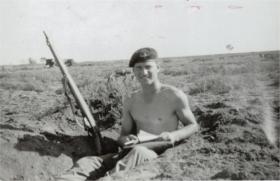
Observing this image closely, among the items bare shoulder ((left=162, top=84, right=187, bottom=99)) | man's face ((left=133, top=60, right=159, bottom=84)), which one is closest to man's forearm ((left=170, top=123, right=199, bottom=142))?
bare shoulder ((left=162, top=84, right=187, bottom=99))

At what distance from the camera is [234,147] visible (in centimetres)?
238

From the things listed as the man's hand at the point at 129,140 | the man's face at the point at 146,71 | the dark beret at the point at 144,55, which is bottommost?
the man's hand at the point at 129,140

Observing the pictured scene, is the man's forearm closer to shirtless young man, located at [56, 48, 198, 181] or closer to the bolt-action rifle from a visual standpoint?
Answer: shirtless young man, located at [56, 48, 198, 181]

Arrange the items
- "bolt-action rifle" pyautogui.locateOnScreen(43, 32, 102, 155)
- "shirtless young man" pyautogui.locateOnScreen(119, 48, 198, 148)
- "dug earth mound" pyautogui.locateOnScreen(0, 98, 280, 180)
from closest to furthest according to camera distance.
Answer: "dug earth mound" pyautogui.locateOnScreen(0, 98, 280, 180), "shirtless young man" pyautogui.locateOnScreen(119, 48, 198, 148), "bolt-action rifle" pyautogui.locateOnScreen(43, 32, 102, 155)

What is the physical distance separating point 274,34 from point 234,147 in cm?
127

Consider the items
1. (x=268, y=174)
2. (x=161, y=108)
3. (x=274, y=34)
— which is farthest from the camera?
(x=274, y=34)

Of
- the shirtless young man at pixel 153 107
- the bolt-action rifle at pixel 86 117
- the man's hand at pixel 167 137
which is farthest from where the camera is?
the bolt-action rifle at pixel 86 117

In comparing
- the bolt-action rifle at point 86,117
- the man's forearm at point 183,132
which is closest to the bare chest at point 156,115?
the man's forearm at point 183,132

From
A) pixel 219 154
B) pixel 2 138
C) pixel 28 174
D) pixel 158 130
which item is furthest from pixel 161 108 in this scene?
pixel 2 138

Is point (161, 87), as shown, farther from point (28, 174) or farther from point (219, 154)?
point (28, 174)

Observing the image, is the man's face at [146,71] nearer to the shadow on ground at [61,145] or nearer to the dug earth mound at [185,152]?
the dug earth mound at [185,152]

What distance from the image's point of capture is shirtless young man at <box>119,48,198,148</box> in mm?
2443

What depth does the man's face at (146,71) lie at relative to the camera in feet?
8.14

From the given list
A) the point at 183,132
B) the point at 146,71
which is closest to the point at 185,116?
the point at 183,132
